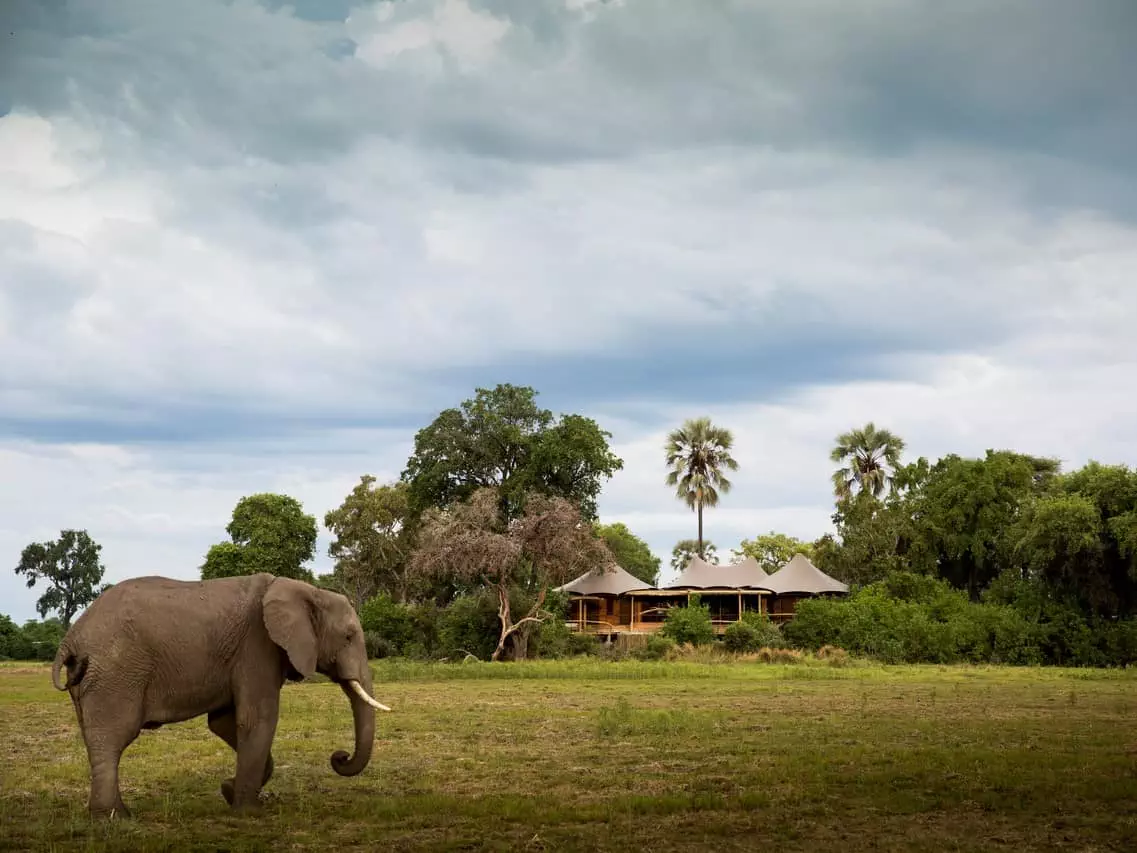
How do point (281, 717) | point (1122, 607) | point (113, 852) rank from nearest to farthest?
1. point (113, 852)
2. point (281, 717)
3. point (1122, 607)

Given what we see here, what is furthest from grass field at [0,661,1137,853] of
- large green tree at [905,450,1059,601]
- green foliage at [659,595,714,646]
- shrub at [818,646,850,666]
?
large green tree at [905,450,1059,601]

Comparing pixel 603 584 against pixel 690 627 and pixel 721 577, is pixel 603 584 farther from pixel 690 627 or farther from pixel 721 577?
pixel 690 627

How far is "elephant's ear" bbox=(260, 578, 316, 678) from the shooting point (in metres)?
11.7

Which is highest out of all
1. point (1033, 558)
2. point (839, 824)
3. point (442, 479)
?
point (442, 479)

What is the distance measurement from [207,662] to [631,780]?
5.08 meters

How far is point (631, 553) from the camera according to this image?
97.4 meters

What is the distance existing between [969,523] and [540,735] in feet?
164

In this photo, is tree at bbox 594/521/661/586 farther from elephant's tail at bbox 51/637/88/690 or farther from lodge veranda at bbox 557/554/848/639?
elephant's tail at bbox 51/637/88/690

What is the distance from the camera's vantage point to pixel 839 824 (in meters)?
10.8

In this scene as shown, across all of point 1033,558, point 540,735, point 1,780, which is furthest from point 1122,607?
point 1,780

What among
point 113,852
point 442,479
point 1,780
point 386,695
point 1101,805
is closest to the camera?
point 113,852

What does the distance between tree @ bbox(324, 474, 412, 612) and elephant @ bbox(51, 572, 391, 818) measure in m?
60.7

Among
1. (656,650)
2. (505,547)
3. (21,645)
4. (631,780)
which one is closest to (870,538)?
(656,650)

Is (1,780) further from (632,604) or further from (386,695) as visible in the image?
(632,604)
